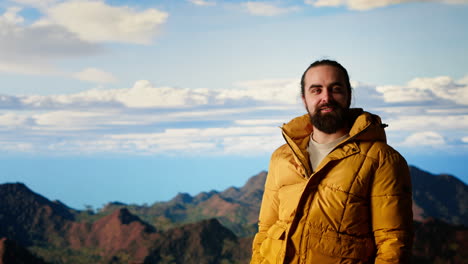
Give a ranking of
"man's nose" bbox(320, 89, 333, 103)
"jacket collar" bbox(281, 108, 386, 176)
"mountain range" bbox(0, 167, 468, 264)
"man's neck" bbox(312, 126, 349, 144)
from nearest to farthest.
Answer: "jacket collar" bbox(281, 108, 386, 176), "man's nose" bbox(320, 89, 333, 103), "man's neck" bbox(312, 126, 349, 144), "mountain range" bbox(0, 167, 468, 264)

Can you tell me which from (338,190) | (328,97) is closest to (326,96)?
(328,97)

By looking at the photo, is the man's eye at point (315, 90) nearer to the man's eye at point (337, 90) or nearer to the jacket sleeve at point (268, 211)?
the man's eye at point (337, 90)

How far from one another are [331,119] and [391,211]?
876 millimetres

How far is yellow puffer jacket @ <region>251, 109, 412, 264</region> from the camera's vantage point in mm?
3490

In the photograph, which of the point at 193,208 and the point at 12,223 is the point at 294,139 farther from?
the point at 193,208

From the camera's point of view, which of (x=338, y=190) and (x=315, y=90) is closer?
(x=338, y=190)

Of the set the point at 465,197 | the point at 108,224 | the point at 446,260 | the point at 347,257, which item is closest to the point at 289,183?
the point at 347,257

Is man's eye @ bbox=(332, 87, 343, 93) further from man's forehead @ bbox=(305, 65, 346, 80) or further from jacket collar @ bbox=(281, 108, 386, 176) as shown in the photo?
jacket collar @ bbox=(281, 108, 386, 176)

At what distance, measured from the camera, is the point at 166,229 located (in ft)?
116

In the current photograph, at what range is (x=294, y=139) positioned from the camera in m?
4.27

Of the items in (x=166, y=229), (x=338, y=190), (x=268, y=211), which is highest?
(x=338, y=190)

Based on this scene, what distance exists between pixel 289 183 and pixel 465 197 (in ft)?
130

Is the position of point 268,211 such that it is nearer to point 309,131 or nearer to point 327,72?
point 309,131

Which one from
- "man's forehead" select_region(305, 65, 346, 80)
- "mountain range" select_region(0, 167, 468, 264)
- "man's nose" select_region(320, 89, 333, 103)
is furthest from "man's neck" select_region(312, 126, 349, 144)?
"mountain range" select_region(0, 167, 468, 264)
